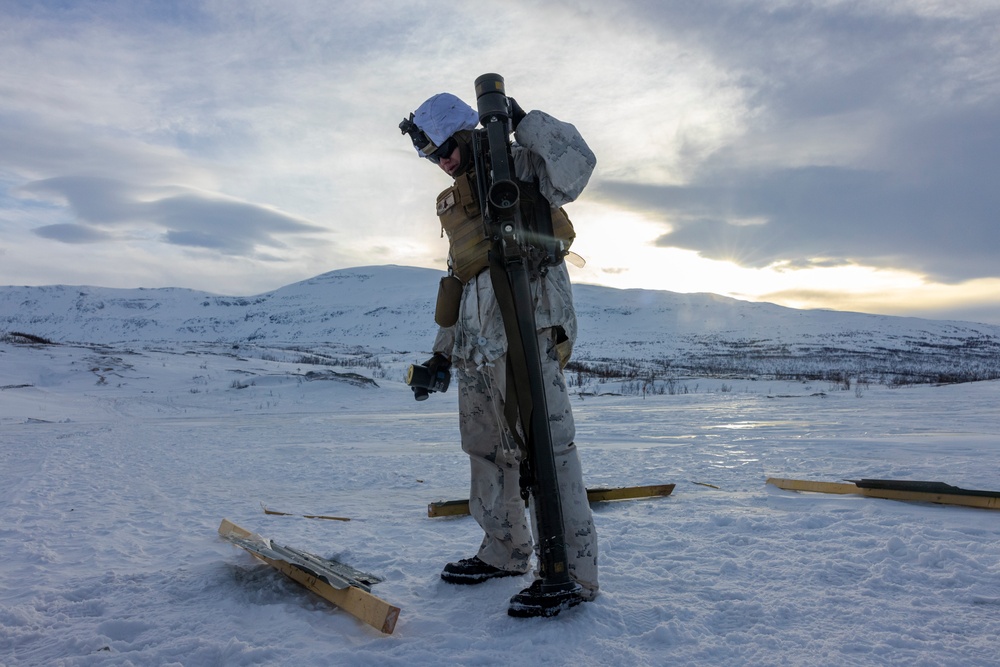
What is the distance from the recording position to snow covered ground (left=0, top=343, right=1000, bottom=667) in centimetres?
210

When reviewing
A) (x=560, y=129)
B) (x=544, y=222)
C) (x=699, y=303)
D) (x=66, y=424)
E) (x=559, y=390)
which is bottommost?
(x=66, y=424)

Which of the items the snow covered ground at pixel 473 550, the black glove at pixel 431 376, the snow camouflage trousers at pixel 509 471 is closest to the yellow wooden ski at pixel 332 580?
the snow covered ground at pixel 473 550

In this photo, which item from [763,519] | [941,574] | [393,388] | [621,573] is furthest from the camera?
[393,388]

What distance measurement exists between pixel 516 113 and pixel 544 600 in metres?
1.93

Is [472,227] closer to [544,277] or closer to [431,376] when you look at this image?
[544,277]

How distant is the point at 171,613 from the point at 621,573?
72.7 inches

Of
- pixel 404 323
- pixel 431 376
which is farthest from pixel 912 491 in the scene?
pixel 404 323

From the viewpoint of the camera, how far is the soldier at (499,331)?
2.55 m

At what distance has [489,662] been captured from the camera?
6.64 ft

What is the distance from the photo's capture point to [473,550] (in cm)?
335

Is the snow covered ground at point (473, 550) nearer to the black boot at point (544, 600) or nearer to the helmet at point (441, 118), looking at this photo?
the black boot at point (544, 600)

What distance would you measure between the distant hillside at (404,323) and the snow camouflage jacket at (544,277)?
36.8 m

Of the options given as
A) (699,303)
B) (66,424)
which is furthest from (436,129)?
(699,303)

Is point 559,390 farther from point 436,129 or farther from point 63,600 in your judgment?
point 63,600
